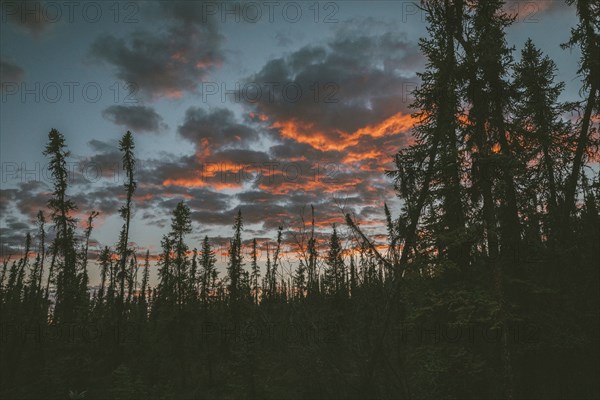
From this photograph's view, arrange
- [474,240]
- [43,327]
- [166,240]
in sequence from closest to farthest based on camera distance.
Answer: [474,240]
[43,327]
[166,240]

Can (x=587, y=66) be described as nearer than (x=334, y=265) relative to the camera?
No

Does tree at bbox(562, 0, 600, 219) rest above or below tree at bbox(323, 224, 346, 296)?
above

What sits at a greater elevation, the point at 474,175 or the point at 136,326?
the point at 474,175

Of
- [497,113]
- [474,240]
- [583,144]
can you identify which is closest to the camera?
[474,240]

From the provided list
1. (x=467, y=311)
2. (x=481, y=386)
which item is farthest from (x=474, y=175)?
(x=481, y=386)

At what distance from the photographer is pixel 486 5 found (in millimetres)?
13656

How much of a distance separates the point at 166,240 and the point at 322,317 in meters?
43.1

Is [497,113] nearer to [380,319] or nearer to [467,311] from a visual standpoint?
[467,311]

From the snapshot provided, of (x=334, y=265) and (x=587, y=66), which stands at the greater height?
(x=587, y=66)

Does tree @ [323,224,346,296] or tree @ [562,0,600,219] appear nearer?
tree @ [323,224,346,296]

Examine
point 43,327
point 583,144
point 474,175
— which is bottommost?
point 43,327

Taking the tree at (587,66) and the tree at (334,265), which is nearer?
the tree at (334,265)

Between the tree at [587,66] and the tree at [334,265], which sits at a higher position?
the tree at [587,66]

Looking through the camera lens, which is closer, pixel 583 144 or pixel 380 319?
pixel 380 319
